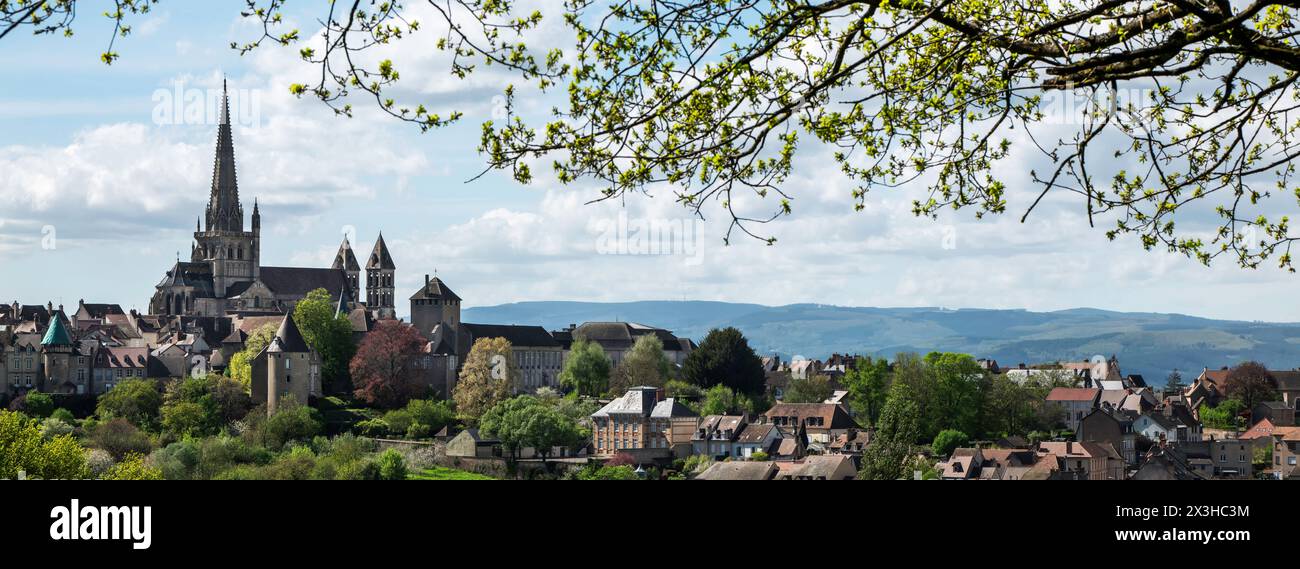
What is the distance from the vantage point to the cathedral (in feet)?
498

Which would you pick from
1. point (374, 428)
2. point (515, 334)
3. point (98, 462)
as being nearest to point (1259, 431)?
point (515, 334)

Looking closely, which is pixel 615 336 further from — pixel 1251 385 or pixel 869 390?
pixel 1251 385

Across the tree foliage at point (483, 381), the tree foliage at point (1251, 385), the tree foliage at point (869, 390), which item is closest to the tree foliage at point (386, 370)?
the tree foliage at point (483, 381)

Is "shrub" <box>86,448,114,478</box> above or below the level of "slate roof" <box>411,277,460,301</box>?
below

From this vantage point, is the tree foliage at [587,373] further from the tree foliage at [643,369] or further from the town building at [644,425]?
the town building at [644,425]

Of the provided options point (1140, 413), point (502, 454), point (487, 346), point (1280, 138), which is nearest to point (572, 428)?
point (502, 454)

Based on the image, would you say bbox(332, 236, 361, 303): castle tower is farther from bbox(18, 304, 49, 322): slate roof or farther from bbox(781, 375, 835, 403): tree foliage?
bbox(781, 375, 835, 403): tree foliage

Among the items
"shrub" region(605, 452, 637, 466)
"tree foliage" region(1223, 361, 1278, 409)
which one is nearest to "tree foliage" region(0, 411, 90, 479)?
"shrub" region(605, 452, 637, 466)

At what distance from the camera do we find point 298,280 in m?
158

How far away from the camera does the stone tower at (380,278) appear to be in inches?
6289

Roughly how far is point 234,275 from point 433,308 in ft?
140

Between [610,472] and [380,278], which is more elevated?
[380,278]
